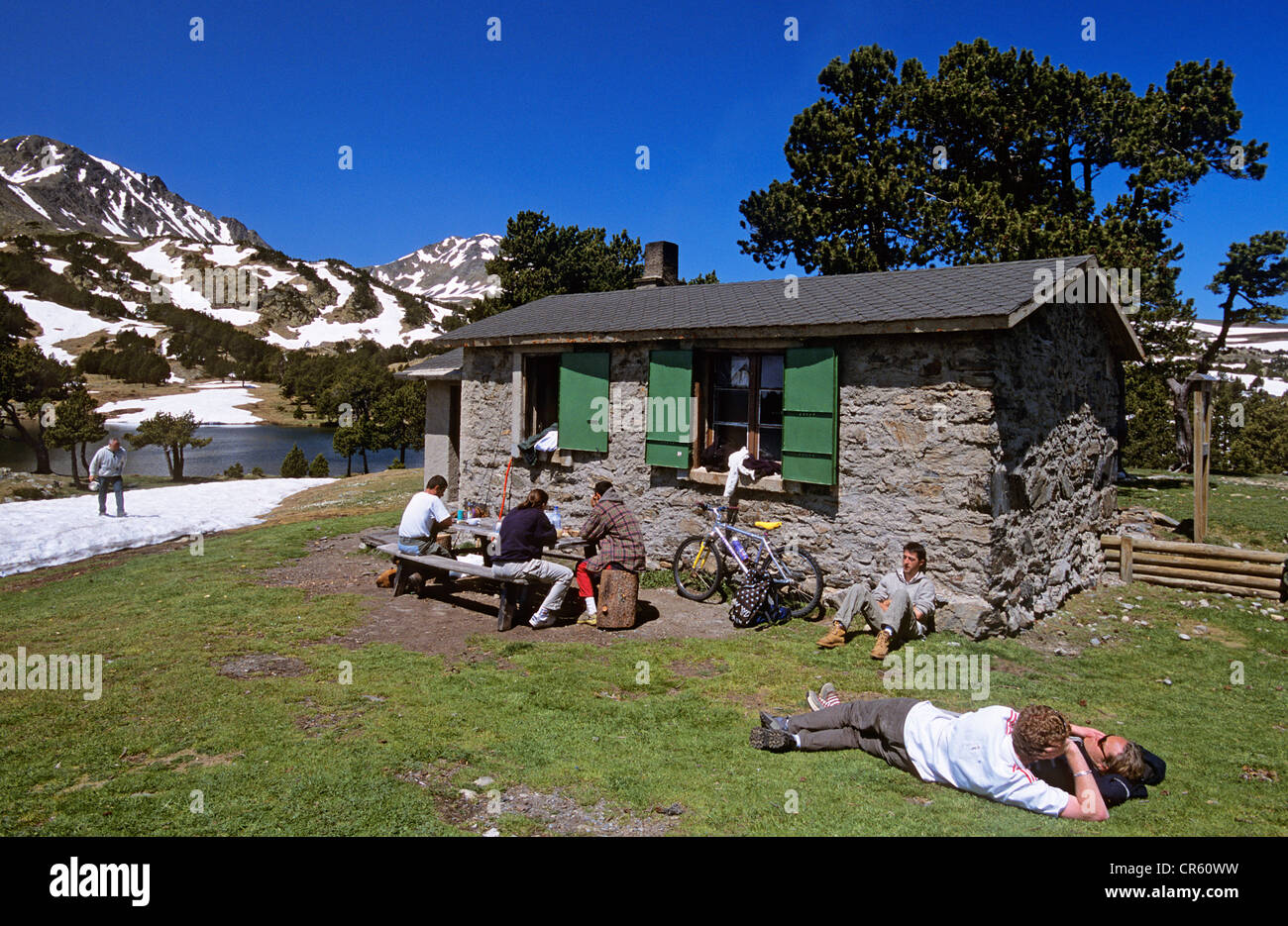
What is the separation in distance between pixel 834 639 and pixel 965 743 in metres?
3.16

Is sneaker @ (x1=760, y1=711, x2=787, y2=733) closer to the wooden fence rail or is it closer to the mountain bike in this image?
the mountain bike

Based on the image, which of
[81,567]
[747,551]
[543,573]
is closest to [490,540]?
[543,573]

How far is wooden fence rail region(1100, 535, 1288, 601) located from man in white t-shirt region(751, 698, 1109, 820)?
7.66m

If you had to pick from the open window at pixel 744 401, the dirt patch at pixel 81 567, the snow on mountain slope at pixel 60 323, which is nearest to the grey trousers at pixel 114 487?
the dirt patch at pixel 81 567

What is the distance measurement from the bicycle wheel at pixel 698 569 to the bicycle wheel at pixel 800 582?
819 mm

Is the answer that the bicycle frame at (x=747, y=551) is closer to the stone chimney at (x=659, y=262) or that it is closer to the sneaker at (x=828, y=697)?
the sneaker at (x=828, y=697)

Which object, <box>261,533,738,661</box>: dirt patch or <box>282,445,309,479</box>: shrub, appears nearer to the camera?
<box>261,533,738,661</box>: dirt patch

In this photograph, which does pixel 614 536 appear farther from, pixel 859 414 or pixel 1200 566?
pixel 1200 566

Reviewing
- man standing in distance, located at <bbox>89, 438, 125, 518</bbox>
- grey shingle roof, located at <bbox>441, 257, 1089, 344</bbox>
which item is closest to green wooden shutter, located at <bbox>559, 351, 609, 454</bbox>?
grey shingle roof, located at <bbox>441, 257, 1089, 344</bbox>

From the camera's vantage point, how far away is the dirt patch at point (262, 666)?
636 centimetres

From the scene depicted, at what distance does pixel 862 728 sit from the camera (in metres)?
4.86

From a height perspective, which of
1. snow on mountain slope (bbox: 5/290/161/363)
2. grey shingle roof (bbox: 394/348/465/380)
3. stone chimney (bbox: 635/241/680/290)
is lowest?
grey shingle roof (bbox: 394/348/465/380)

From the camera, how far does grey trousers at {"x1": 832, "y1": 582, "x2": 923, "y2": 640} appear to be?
7262 millimetres
